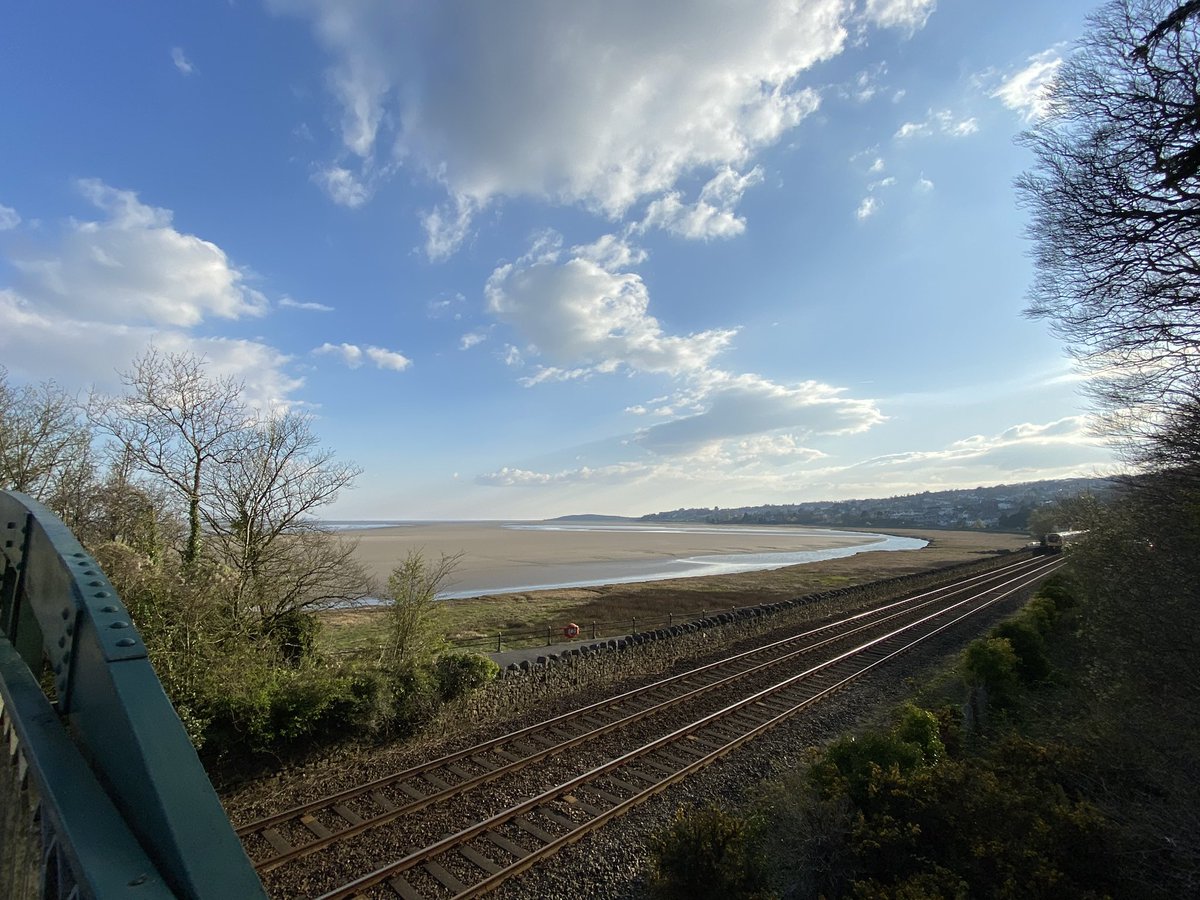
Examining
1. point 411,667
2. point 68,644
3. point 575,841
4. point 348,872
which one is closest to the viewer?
point 68,644

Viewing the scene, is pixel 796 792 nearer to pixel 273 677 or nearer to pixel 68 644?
pixel 68 644

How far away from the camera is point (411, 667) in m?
11.1

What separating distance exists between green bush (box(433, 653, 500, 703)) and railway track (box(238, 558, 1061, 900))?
164 cm

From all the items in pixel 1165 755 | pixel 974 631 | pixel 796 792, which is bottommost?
pixel 974 631

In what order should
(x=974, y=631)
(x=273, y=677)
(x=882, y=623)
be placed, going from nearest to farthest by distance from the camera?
1. (x=273, y=677)
2. (x=974, y=631)
3. (x=882, y=623)

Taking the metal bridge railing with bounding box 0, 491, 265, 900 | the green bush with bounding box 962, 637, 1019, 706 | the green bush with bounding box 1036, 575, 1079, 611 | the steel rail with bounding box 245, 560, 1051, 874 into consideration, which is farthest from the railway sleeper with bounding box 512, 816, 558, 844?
the green bush with bounding box 1036, 575, 1079, 611

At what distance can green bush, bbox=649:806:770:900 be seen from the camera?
475 centimetres

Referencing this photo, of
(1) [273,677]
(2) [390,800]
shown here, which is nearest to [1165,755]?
(2) [390,800]

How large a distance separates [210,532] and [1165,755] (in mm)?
16413

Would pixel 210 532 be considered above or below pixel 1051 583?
above

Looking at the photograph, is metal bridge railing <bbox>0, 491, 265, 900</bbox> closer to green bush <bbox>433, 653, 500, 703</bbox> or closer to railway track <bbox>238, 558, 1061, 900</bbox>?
railway track <bbox>238, 558, 1061, 900</bbox>

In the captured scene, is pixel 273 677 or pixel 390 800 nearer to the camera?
pixel 390 800

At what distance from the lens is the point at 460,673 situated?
11641 millimetres

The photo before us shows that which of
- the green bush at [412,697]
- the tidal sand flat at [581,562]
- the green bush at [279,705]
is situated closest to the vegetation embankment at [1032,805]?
the green bush at [412,697]
